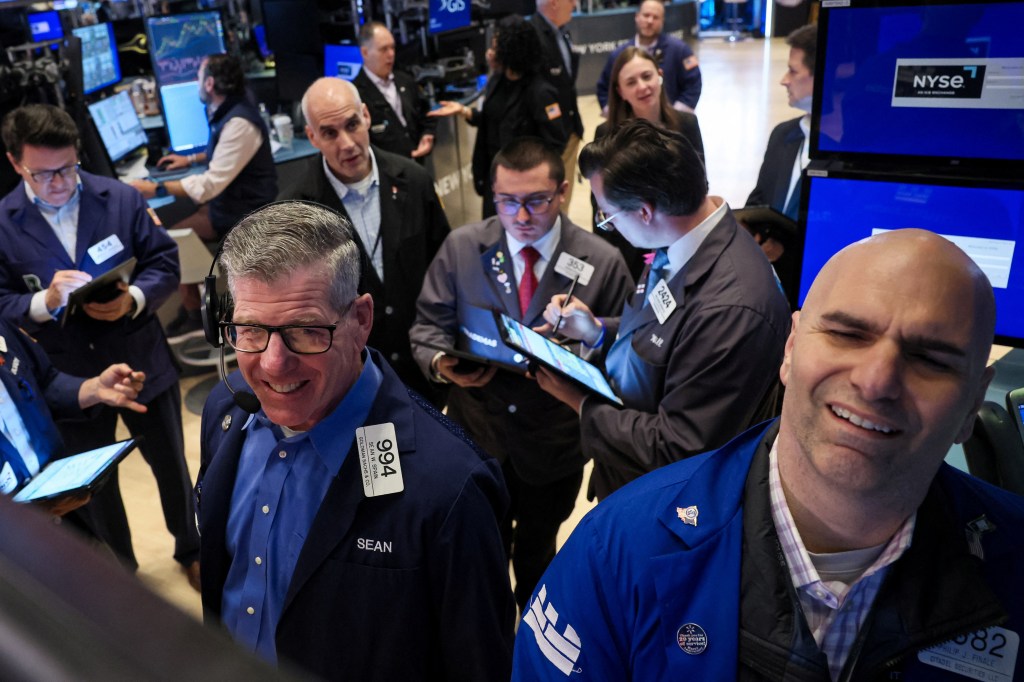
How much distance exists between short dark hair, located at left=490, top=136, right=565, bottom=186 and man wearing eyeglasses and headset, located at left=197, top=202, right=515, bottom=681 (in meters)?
1.11

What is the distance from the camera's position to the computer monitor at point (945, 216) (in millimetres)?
2082

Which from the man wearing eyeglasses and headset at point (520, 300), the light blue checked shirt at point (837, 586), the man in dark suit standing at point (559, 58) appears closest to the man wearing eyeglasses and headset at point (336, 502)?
the light blue checked shirt at point (837, 586)

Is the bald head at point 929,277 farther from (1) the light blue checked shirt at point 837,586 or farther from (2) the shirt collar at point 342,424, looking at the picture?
(2) the shirt collar at point 342,424

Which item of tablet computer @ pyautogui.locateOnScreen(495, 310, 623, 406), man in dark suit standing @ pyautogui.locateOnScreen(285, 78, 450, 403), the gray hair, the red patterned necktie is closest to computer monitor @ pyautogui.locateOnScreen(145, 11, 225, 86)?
man in dark suit standing @ pyautogui.locateOnScreen(285, 78, 450, 403)

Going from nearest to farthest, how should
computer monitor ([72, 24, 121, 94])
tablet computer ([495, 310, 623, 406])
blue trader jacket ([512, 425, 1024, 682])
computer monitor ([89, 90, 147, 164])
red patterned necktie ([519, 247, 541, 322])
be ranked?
blue trader jacket ([512, 425, 1024, 682]) → tablet computer ([495, 310, 623, 406]) → red patterned necktie ([519, 247, 541, 322]) → computer monitor ([89, 90, 147, 164]) → computer monitor ([72, 24, 121, 94])

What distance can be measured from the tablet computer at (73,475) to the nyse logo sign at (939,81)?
2.35 m

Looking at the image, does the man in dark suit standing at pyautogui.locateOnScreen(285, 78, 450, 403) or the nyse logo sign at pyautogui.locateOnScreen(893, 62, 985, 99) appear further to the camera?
the man in dark suit standing at pyautogui.locateOnScreen(285, 78, 450, 403)

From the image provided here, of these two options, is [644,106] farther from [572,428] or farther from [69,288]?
[69,288]

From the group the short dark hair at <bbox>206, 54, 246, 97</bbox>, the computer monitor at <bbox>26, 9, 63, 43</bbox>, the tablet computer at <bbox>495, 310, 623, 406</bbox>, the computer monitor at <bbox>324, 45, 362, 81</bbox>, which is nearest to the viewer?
the tablet computer at <bbox>495, 310, 623, 406</bbox>

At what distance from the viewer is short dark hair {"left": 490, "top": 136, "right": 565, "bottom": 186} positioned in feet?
8.98

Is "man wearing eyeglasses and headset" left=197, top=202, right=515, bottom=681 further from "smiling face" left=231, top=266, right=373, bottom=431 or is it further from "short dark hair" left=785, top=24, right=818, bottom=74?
A: "short dark hair" left=785, top=24, right=818, bottom=74

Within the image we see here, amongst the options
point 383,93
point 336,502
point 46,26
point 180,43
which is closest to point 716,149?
point 383,93

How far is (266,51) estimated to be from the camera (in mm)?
7816

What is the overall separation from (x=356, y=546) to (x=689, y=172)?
1269mm
